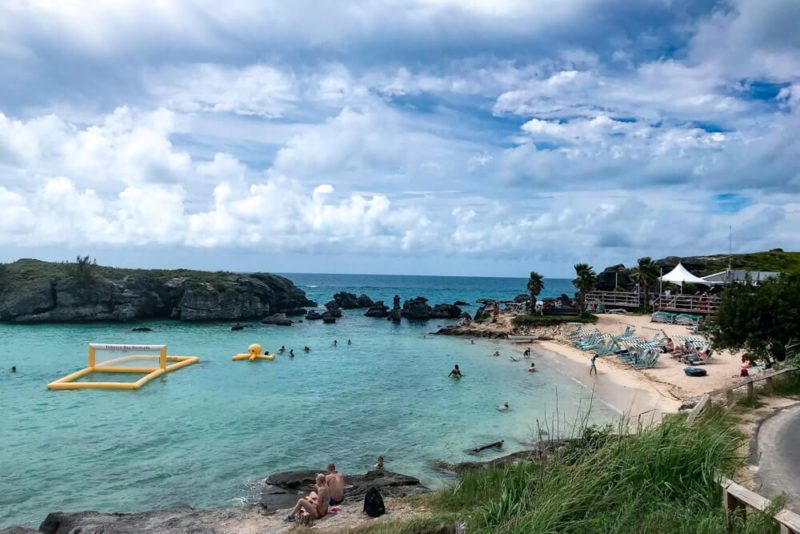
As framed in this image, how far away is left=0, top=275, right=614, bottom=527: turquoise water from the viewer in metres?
17.4

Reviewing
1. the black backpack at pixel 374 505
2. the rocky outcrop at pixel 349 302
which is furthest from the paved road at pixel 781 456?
the rocky outcrop at pixel 349 302

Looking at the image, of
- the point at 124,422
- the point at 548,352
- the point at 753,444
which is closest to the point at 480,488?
the point at 753,444

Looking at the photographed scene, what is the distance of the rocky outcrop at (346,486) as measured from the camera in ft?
50.0

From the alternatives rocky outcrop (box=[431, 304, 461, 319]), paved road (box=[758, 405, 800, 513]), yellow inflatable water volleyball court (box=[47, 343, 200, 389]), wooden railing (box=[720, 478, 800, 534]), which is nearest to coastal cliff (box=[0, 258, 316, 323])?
rocky outcrop (box=[431, 304, 461, 319])

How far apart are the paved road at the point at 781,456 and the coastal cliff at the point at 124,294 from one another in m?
71.6

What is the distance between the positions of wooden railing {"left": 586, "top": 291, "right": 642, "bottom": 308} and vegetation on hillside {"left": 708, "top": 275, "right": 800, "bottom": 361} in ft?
124

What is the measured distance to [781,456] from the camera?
13.0 metres

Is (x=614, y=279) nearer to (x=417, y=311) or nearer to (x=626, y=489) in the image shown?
(x=417, y=311)

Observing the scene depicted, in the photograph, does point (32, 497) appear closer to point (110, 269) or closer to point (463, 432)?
point (463, 432)

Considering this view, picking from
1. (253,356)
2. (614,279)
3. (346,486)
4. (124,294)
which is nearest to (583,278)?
(614,279)

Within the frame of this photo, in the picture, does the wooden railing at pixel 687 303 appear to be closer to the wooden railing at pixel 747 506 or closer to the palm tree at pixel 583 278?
the palm tree at pixel 583 278

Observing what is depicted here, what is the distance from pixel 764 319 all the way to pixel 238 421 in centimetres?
2380

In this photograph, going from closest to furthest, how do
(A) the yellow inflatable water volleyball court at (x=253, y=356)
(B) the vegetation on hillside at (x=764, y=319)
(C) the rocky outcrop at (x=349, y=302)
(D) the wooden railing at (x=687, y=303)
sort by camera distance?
(B) the vegetation on hillside at (x=764, y=319) < (A) the yellow inflatable water volleyball court at (x=253, y=356) < (D) the wooden railing at (x=687, y=303) < (C) the rocky outcrop at (x=349, y=302)

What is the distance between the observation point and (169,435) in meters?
22.9
